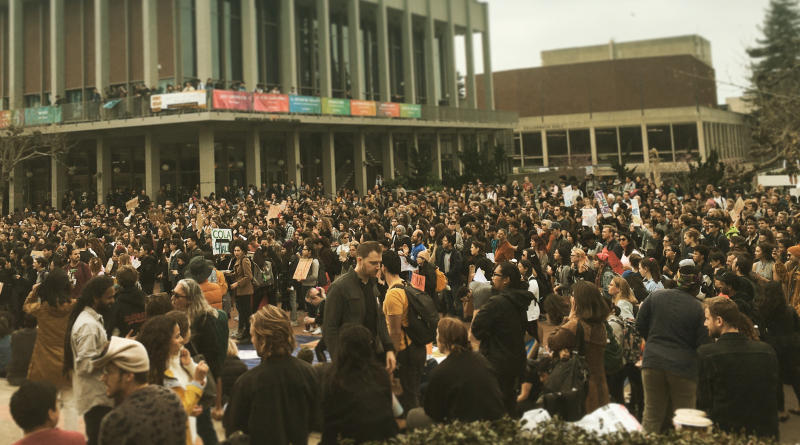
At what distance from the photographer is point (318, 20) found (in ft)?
140

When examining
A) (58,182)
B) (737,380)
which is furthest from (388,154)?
(737,380)

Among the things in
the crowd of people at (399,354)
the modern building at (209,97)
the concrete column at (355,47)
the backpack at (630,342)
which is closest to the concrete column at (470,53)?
the modern building at (209,97)

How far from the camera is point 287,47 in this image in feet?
137

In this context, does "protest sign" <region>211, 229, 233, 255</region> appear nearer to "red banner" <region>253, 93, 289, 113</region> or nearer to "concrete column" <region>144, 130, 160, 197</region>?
"red banner" <region>253, 93, 289, 113</region>

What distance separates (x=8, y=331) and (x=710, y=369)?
28.0 feet

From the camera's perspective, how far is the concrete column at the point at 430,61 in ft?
163

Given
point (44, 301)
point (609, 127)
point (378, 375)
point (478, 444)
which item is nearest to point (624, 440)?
point (478, 444)

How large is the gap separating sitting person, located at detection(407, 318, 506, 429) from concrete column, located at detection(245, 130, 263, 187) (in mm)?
33592

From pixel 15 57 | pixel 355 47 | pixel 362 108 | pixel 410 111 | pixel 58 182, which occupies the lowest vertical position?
pixel 58 182

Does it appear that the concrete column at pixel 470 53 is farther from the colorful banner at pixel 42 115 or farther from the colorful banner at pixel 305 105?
the colorful banner at pixel 42 115

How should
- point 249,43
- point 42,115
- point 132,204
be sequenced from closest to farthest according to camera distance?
1. point 132,204
2. point 42,115
3. point 249,43

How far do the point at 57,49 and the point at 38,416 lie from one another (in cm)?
4162

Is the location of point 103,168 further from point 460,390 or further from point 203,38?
point 460,390

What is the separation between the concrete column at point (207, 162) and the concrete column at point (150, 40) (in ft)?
16.9
